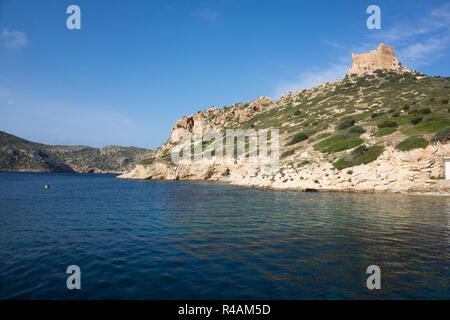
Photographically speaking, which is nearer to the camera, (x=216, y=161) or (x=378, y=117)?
(x=378, y=117)

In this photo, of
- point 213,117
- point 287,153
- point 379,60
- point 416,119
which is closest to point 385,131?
point 416,119

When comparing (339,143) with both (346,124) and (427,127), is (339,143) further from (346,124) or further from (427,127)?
(346,124)

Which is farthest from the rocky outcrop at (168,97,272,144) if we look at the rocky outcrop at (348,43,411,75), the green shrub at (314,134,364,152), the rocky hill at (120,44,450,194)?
the green shrub at (314,134,364,152)

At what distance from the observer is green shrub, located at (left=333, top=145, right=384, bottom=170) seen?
35312 mm

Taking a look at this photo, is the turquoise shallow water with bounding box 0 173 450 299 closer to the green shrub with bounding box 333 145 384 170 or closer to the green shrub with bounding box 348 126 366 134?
the green shrub with bounding box 333 145 384 170

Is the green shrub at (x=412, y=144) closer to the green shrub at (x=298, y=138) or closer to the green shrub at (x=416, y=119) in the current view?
the green shrub at (x=416, y=119)

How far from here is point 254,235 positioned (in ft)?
43.5

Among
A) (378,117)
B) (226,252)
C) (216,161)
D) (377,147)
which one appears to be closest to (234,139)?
(216,161)

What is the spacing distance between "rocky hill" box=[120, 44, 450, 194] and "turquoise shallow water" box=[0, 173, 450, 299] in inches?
623

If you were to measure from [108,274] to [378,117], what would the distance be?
5782cm

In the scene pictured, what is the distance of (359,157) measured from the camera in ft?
120

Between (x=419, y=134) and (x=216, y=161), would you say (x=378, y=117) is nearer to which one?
(x=419, y=134)

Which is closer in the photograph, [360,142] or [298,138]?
[360,142]

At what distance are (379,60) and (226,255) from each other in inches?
5044
